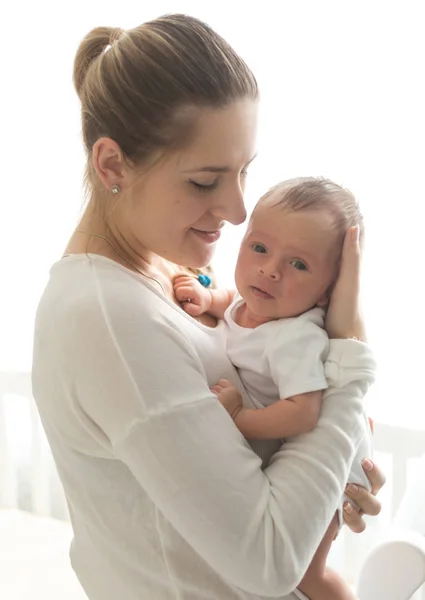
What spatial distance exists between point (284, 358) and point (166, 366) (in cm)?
22

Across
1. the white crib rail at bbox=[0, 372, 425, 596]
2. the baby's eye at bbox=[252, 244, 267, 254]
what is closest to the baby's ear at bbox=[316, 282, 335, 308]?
the baby's eye at bbox=[252, 244, 267, 254]

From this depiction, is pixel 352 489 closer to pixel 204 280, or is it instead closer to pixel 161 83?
pixel 204 280

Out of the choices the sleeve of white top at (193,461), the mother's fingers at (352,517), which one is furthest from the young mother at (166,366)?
the mother's fingers at (352,517)

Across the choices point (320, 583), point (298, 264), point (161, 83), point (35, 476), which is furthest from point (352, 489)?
point (35, 476)

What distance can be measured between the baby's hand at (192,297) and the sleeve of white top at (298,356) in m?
0.15

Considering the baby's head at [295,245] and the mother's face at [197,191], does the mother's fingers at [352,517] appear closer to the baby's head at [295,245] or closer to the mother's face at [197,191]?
the baby's head at [295,245]

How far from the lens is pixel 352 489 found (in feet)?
3.93

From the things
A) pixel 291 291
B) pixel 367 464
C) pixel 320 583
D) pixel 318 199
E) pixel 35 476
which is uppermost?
pixel 318 199

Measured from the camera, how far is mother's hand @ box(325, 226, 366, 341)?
44.4 inches

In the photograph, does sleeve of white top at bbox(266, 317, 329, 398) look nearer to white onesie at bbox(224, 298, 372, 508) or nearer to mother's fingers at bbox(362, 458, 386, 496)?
white onesie at bbox(224, 298, 372, 508)

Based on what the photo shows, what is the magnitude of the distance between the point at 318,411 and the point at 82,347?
12.8 inches

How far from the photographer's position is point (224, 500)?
36.5 inches

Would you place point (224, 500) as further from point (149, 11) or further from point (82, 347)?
point (149, 11)

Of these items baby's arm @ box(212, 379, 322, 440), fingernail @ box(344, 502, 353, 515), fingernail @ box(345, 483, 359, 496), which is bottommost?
fingernail @ box(344, 502, 353, 515)
